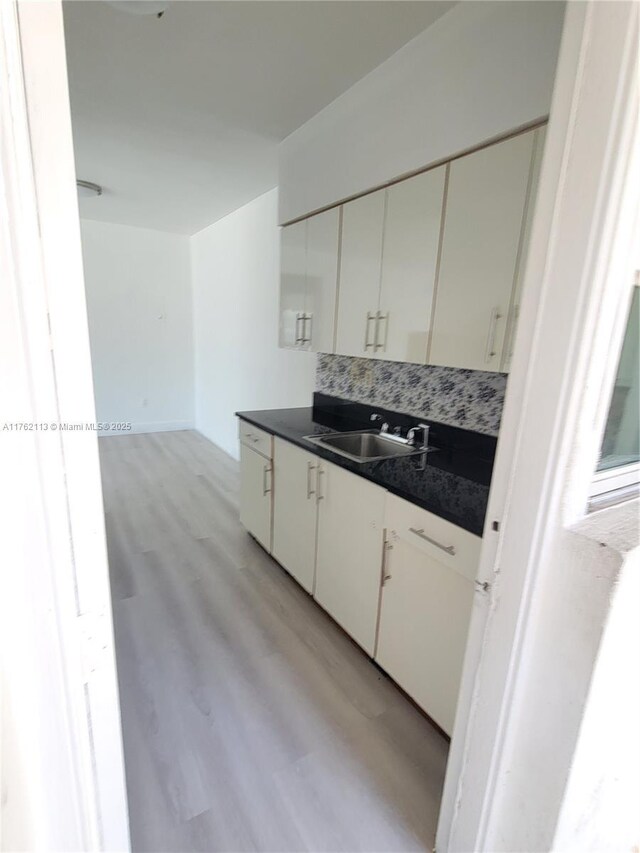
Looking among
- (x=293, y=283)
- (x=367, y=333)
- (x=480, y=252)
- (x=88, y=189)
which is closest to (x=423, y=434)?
(x=367, y=333)

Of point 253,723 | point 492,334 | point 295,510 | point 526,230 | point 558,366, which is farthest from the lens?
point 295,510

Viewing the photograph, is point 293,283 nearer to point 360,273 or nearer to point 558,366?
point 360,273

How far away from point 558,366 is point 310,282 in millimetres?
1892

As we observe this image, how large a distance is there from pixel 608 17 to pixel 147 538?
3095 mm

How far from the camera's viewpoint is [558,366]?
742 millimetres

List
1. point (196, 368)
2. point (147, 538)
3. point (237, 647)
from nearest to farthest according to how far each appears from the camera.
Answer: point (237, 647)
point (147, 538)
point (196, 368)

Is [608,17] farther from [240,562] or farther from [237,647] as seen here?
[240,562]

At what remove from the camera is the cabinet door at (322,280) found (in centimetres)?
220

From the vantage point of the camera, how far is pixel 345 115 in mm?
1971

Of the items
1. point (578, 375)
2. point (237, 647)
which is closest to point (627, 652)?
point (578, 375)

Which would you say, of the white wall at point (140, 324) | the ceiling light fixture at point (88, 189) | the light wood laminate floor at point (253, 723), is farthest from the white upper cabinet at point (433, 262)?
the white wall at point (140, 324)

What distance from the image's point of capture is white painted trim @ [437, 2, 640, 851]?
2.16 feet

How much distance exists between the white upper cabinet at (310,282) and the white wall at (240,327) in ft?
1.41

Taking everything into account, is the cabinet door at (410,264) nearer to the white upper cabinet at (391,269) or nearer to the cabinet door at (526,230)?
the white upper cabinet at (391,269)
